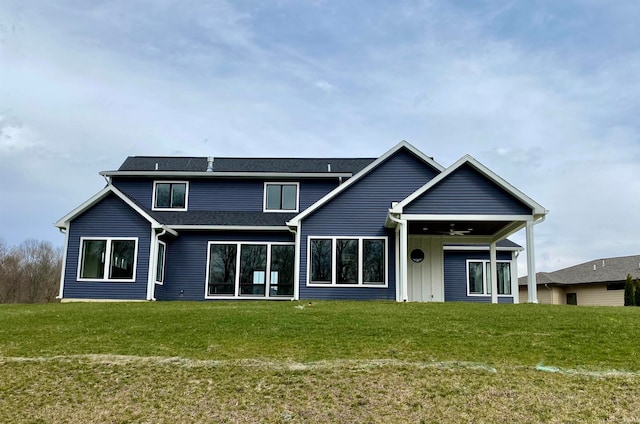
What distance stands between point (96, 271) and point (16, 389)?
12234 millimetres

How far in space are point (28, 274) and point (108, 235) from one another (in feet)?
69.8

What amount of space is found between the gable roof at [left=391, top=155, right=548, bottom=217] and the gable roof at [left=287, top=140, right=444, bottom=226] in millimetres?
2664

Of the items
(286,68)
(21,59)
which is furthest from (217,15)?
(21,59)

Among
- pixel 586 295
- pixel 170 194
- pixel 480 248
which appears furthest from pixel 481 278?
pixel 586 295

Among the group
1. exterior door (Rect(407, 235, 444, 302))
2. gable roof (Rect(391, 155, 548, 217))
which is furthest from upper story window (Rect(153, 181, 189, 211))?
gable roof (Rect(391, 155, 548, 217))

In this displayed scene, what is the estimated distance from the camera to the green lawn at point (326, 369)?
6.95 meters

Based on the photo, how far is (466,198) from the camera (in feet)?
55.3

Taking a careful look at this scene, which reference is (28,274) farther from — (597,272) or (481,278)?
(597,272)

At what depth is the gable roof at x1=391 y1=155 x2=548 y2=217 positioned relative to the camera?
1647cm

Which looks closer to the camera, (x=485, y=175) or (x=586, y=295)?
(x=485, y=175)

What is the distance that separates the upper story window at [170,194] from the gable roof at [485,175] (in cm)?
978

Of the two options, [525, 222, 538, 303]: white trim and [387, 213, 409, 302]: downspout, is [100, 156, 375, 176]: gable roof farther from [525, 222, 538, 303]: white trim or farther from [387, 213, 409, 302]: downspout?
[525, 222, 538, 303]: white trim

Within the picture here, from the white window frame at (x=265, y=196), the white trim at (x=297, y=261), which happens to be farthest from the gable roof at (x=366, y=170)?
the white window frame at (x=265, y=196)

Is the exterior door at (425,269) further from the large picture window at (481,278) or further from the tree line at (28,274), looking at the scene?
the tree line at (28,274)
